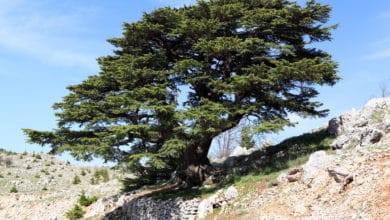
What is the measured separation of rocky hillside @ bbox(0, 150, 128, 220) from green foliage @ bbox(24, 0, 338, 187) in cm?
1113

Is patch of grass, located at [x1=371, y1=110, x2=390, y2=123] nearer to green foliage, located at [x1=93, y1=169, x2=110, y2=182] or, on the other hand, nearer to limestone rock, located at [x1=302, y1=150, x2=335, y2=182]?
limestone rock, located at [x1=302, y1=150, x2=335, y2=182]

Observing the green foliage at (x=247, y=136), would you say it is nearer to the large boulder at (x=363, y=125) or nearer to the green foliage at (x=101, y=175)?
the large boulder at (x=363, y=125)

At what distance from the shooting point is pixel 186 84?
60.4ft

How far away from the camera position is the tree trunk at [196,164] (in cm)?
1912

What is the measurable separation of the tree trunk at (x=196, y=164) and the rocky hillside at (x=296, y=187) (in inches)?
25.4

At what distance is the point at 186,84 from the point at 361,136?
7671mm

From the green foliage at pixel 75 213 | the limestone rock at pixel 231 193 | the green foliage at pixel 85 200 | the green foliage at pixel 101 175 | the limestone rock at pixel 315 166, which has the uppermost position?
the green foliage at pixel 101 175

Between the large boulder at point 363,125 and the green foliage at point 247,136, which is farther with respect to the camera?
the green foliage at point 247,136

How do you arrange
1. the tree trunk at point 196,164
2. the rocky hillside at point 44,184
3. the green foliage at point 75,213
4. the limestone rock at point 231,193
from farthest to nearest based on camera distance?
the rocky hillside at point 44,184, the green foliage at point 75,213, the tree trunk at point 196,164, the limestone rock at point 231,193

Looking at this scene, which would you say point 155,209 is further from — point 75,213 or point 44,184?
point 44,184

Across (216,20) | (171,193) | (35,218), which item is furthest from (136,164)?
(35,218)

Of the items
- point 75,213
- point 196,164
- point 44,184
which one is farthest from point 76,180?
point 196,164

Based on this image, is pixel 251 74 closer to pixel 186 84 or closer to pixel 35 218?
pixel 186 84

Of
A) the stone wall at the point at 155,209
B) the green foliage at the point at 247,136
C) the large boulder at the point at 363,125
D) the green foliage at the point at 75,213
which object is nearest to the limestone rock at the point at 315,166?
the large boulder at the point at 363,125
